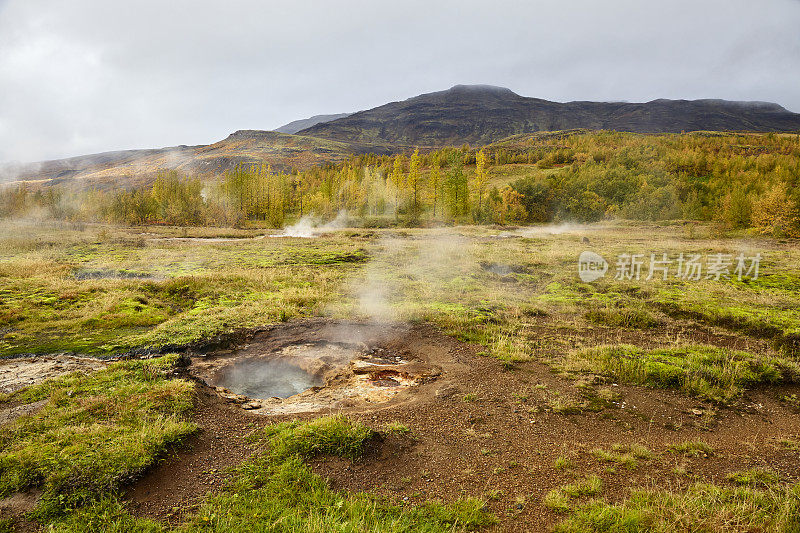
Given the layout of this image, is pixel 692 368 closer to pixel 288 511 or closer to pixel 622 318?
pixel 622 318

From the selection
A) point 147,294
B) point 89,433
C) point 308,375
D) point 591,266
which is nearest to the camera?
point 89,433

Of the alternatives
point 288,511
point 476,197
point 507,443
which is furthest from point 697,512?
point 476,197

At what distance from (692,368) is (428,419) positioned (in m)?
9.03

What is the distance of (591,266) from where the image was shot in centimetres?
3067

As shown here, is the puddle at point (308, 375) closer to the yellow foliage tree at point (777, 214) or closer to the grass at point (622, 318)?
the grass at point (622, 318)

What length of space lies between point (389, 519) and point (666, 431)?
7124mm

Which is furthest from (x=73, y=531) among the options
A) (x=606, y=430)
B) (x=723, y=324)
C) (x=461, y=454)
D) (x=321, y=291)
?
(x=723, y=324)

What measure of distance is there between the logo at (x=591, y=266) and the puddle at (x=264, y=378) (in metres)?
21.9

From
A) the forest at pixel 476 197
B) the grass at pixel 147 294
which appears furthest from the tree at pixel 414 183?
the grass at pixel 147 294

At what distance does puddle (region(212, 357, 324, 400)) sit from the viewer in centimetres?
1154

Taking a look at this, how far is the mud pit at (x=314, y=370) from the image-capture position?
1045 cm

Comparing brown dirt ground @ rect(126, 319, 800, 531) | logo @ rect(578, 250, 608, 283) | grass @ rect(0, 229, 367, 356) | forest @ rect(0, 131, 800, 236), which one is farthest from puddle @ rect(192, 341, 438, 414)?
forest @ rect(0, 131, 800, 236)

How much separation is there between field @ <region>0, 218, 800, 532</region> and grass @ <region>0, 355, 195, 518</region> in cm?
4

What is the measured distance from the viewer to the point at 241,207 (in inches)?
3408
